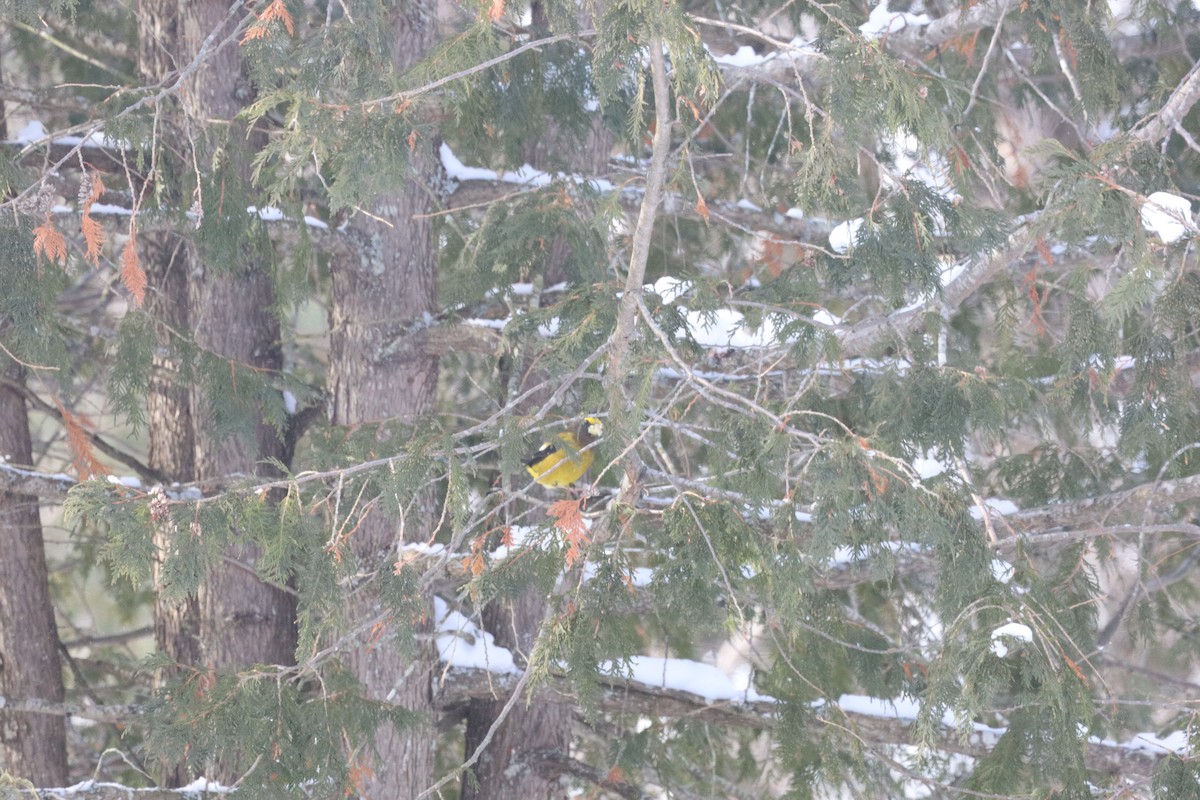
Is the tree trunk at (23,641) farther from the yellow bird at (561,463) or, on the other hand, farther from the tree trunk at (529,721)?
the yellow bird at (561,463)

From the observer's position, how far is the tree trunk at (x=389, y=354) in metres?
6.04

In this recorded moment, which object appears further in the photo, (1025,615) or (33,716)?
(33,716)

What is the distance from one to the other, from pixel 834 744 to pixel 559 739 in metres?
1.76

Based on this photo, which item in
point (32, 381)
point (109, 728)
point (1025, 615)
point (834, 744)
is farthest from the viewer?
→ point (109, 728)

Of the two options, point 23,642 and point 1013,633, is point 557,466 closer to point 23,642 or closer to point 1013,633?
point 1013,633

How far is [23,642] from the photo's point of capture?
6543 mm

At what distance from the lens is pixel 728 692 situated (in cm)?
612

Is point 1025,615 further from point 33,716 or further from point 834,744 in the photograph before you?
point 33,716

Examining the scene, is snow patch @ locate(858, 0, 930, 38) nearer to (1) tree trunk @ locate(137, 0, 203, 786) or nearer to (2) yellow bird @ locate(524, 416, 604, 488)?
(2) yellow bird @ locate(524, 416, 604, 488)

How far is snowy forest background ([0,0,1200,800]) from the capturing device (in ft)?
12.6

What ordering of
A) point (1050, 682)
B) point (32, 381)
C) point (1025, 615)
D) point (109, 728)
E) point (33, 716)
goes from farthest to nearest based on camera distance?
point (109, 728) < point (32, 381) < point (33, 716) < point (1025, 615) < point (1050, 682)

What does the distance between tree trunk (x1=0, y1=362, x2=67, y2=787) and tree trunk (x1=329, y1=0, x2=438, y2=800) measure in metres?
1.72

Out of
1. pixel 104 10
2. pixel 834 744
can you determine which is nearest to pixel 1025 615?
pixel 834 744

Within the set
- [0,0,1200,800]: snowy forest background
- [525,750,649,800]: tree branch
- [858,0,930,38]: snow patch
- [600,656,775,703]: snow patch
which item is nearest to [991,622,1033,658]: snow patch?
[0,0,1200,800]: snowy forest background
